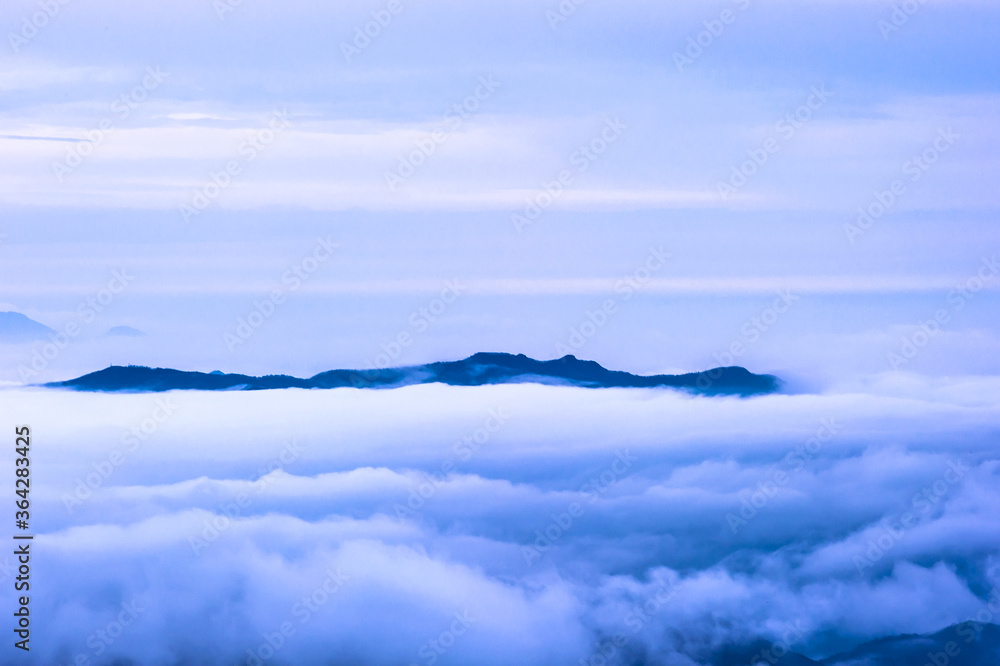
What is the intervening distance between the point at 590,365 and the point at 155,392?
26739 mm

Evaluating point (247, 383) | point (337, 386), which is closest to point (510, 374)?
point (337, 386)

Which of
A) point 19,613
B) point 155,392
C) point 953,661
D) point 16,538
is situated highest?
point 155,392

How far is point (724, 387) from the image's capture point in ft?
231

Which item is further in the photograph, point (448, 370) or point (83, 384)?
point (448, 370)

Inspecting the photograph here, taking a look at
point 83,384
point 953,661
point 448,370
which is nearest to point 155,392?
point 83,384

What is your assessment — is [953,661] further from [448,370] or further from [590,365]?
[448,370]

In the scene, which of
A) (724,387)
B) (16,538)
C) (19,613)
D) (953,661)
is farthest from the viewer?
(724,387)

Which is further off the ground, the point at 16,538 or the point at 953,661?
the point at 16,538

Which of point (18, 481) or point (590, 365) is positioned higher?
point (590, 365)

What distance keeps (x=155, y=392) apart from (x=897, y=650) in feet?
135

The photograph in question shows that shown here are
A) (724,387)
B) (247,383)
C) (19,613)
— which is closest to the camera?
(19,613)

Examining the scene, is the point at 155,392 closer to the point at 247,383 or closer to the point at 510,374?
the point at 247,383

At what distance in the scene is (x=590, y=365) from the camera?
65.5 m

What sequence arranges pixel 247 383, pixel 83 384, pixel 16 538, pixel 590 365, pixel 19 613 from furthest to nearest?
pixel 590 365
pixel 247 383
pixel 83 384
pixel 19 613
pixel 16 538
